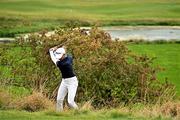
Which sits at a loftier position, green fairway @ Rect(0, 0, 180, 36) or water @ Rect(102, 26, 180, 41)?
green fairway @ Rect(0, 0, 180, 36)

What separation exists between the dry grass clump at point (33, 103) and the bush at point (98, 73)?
221 cm

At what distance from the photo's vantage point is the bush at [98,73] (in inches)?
793

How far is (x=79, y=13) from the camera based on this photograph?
70188mm

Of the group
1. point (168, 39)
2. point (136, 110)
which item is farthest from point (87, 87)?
point (168, 39)

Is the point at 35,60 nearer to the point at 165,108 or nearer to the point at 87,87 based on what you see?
the point at 87,87

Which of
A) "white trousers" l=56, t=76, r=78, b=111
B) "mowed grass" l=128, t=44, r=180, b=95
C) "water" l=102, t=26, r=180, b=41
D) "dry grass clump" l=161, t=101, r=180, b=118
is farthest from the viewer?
"water" l=102, t=26, r=180, b=41

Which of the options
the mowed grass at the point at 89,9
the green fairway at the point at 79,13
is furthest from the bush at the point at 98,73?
the mowed grass at the point at 89,9

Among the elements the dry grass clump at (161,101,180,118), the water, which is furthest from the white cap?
the water

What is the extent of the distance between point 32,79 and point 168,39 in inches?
1145

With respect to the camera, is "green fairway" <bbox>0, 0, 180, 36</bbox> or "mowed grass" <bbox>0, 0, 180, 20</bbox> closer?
"green fairway" <bbox>0, 0, 180, 36</bbox>

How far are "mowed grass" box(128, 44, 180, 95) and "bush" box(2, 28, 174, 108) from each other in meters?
5.74

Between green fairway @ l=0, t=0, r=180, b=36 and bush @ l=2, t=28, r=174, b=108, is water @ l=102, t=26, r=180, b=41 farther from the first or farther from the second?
bush @ l=2, t=28, r=174, b=108

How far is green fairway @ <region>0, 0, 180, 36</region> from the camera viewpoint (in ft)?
192

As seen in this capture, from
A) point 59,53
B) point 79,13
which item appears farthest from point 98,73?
point 79,13
